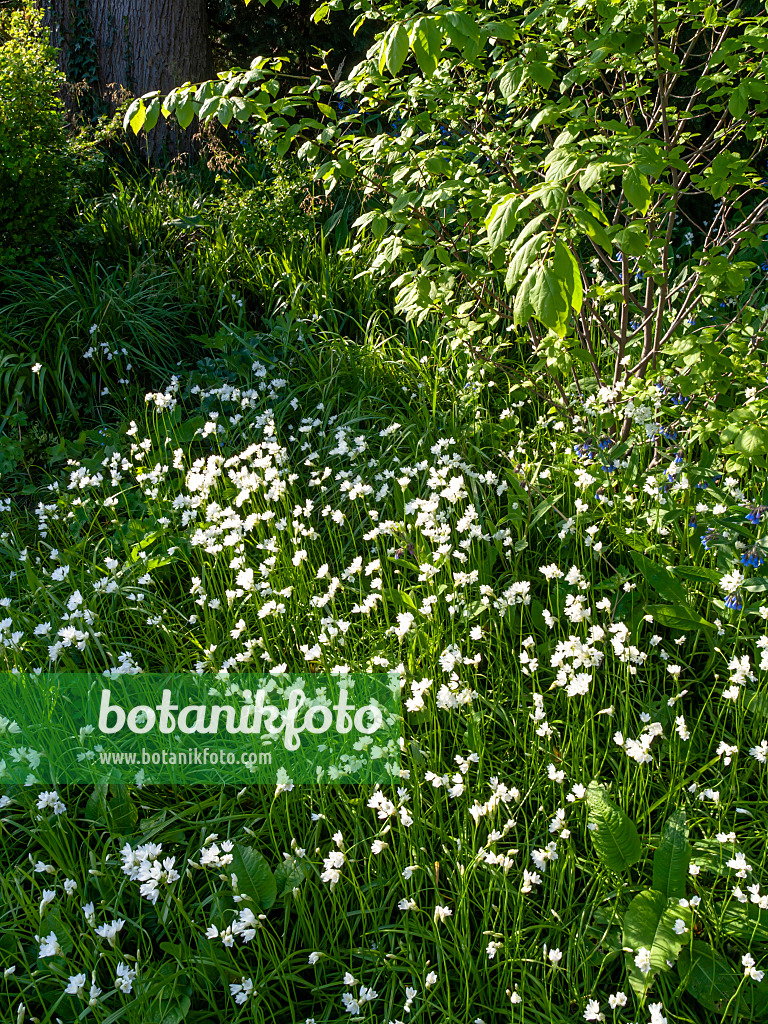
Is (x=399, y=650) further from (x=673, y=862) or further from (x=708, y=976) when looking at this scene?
(x=708, y=976)

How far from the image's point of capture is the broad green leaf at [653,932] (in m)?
1.78

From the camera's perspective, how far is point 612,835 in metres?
2.00

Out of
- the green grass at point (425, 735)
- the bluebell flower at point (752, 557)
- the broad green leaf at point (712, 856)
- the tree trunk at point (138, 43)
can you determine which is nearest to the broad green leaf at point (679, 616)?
the green grass at point (425, 735)

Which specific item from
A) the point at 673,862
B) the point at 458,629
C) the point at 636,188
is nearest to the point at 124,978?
the point at 673,862

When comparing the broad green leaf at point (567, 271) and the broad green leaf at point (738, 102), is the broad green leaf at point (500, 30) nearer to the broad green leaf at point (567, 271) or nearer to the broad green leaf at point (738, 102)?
the broad green leaf at point (738, 102)

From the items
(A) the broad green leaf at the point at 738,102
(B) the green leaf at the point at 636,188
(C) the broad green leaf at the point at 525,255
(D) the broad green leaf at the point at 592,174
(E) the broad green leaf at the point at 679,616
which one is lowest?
(E) the broad green leaf at the point at 679,616

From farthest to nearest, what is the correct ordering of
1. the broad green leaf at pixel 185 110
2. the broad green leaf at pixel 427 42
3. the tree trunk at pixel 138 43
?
the tree trunk at pixel 138 43, the broad green leaf at pixel 185 110, the broad green leaf at pixel 427 42

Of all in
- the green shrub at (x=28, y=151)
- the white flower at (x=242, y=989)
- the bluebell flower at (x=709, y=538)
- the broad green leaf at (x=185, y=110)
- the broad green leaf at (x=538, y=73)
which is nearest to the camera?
the white flower at (x=242, y=989)

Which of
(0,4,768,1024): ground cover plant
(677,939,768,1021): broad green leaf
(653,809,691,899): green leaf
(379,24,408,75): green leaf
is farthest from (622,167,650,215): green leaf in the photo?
(677,939,768,1021): broad green leaf

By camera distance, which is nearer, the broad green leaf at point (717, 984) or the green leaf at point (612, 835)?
the broad green leaf at point (717, 984)

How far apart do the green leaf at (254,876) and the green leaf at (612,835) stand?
825mm

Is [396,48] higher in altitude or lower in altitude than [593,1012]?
higher

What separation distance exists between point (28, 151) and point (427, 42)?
3.65 metres

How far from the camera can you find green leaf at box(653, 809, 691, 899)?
193 centimetres
